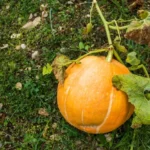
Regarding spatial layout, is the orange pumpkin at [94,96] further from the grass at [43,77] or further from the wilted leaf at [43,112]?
the wilted leaf at [43,112]

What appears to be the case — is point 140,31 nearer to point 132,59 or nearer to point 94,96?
point 132,59

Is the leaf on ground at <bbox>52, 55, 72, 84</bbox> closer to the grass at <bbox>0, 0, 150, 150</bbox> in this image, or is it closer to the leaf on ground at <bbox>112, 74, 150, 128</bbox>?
the leaf on ground at <bbox>112, 74, 150, 128</bbox>

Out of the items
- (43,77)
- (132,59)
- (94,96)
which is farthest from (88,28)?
(94,96)

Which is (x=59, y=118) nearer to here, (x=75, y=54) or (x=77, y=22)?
(x=75, y=54)

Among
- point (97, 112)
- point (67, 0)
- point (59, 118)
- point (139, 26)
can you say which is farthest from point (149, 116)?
point (67, 0)

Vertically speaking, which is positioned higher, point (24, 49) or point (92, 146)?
point (24, 49)

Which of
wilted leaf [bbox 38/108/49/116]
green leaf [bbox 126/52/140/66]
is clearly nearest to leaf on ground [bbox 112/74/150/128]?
green leaf [bbox 126/52/140/66]

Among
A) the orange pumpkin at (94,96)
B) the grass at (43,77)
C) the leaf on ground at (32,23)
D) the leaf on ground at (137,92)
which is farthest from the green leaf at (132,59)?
the leaf on ground at (32,23)
